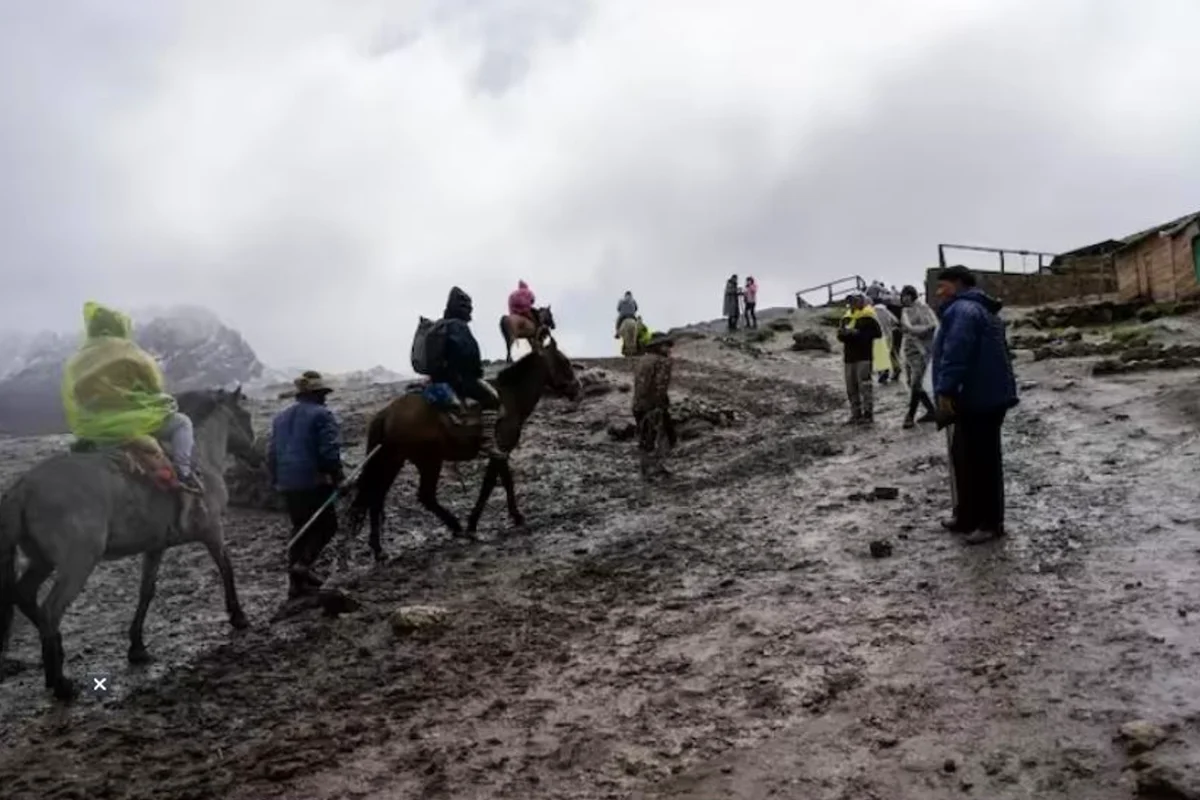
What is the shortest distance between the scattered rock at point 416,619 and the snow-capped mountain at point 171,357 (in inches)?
1309

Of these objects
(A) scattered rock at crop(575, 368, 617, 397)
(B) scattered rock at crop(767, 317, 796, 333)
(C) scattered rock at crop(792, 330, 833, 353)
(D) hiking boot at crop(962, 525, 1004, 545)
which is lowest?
(D) hiking boot at crop(962, 525, 1004, 545)

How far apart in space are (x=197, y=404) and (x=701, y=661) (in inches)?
200

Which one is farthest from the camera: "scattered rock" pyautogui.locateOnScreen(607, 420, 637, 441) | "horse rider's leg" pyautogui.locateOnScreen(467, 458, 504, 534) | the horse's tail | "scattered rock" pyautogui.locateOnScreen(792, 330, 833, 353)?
"scattered rock" pyautogui.locateOnScreen(792, 330, 833, 353)

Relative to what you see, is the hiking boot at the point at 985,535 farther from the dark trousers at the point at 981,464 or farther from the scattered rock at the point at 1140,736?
the scattered rock at the point at 1140,736

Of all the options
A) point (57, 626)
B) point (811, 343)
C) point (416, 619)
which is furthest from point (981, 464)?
point (811, 343)

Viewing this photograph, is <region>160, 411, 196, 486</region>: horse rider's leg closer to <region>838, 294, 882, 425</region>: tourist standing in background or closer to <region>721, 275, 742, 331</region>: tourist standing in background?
<region>838, 294, 882, 425</region>: tourist standing in background

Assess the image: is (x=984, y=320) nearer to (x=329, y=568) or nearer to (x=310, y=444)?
(x=310, y=444)

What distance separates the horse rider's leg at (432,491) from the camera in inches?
416

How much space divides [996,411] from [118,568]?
30.1 feet

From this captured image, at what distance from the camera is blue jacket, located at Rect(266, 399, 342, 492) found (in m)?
8.62

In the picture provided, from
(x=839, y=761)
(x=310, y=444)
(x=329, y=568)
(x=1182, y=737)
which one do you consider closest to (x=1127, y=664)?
(x=1182, y=737)

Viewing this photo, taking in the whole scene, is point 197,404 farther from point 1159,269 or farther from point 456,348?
point 1159,269

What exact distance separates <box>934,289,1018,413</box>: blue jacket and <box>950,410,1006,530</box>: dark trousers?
133 mm

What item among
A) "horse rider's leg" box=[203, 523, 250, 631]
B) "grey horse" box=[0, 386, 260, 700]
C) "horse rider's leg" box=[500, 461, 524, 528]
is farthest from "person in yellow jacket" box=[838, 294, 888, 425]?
"grey horse" box=[0, 386, 260, 700]
